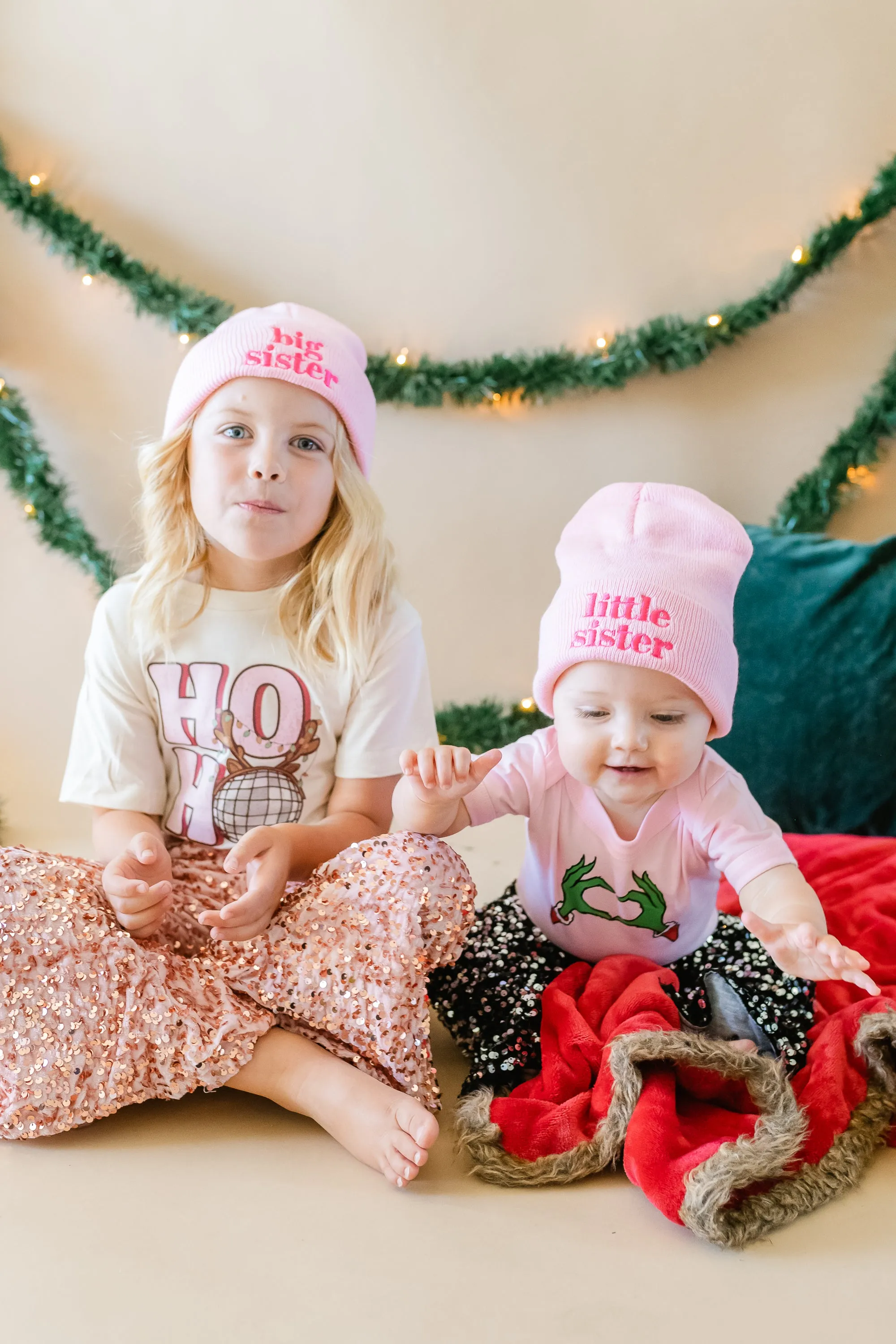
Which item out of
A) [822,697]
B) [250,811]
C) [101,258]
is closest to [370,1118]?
[250,811]

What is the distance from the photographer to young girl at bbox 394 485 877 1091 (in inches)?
41.7

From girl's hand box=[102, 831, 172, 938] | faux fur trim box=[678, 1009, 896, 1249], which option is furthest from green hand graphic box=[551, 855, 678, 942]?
girl's hand box=[102, 831, 172, 938]

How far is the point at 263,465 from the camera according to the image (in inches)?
46.4

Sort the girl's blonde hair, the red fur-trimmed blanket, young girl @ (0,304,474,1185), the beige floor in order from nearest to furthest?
the beige floor
the red fur-trimmed blanket
young girl @ (0,304,474,1185)
the girl's blonde hair

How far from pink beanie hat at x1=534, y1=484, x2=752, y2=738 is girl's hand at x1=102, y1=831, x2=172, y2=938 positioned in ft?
1.32

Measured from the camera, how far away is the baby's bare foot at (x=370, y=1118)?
36.7 inches

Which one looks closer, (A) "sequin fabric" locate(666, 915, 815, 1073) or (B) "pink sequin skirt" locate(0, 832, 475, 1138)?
(B) "pink sequin skirt" locate(0, 832, 475, 1138)

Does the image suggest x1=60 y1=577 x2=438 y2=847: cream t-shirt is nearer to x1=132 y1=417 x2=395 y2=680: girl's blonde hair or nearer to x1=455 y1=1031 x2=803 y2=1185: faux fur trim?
x1=132 y1=417 x2=395 y2=680: girl's blonde hair

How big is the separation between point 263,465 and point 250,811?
366 millimetres

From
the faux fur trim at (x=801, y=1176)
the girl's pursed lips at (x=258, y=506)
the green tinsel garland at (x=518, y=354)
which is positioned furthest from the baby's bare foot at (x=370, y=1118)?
the green tinsel garland at (x=518, y=354)

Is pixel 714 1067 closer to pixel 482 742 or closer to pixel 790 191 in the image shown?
pixel 482 742

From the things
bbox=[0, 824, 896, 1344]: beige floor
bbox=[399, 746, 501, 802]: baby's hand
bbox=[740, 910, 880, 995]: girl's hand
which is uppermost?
bbox=[399, 746, 501, 802]: baby's hand

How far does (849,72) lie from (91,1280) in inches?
71.7

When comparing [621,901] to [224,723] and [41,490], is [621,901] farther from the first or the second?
[41,490]
